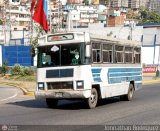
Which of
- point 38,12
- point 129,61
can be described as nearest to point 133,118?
point 129,61

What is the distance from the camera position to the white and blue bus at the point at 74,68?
17438 mm

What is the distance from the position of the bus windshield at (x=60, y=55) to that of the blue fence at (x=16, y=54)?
4541 cm

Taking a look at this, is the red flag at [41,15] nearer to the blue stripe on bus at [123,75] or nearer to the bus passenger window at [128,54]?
the blue stripe on bus at [123,75]

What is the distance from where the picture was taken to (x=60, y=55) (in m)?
17.7

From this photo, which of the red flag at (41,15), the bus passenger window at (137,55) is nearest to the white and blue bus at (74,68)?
the bus passenger window at (137,55)

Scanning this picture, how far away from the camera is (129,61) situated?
2205cm

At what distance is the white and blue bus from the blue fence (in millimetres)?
44747

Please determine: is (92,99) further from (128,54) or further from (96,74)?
(128,54)

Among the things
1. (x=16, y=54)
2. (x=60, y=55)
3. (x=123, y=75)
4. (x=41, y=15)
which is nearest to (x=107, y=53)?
(x=123, y=75)

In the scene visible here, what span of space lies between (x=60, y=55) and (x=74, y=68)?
772mm

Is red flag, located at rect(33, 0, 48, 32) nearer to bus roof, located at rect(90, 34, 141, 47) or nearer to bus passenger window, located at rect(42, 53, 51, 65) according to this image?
bus roof, located at rect(90, 34, 141, 47)

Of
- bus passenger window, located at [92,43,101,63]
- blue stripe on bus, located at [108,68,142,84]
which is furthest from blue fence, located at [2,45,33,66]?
bus passenger window, located at [92,43,101,63]

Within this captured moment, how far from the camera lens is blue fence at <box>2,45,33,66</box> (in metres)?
63.6

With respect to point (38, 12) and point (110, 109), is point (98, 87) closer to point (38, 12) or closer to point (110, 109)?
point (110, 109)
